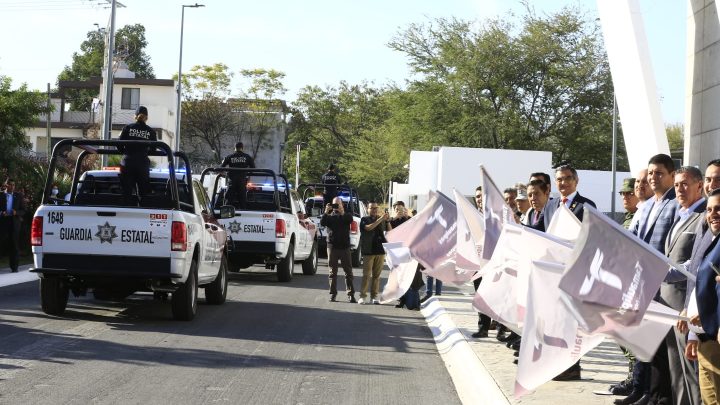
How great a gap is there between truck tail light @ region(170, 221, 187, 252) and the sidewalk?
3.57 meters

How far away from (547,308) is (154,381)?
398 centimetres

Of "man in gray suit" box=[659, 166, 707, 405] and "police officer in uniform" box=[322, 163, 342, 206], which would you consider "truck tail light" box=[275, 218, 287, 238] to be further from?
"man in gray suit" box=[659, 166, 707, 405]

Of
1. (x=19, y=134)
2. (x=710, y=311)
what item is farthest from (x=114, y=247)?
(x=19, y=134)

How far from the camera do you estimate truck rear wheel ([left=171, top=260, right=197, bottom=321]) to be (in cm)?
1454

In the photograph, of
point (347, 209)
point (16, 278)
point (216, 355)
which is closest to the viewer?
point (216, 355)

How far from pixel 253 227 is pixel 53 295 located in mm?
8497

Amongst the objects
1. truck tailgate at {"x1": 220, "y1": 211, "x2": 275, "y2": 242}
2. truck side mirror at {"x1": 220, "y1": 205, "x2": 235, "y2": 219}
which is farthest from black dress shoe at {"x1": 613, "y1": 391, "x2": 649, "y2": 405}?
truck tailgate at {"x1": 220, "y1": 211, "x2": 275, "y2": 242}

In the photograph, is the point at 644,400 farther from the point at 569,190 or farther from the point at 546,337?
the point at 569,190

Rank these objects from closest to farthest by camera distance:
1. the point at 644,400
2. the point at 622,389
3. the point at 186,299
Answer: the point at 644,400 < the point at 622,389 < the point at 186,299

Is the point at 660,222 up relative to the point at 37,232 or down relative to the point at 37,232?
up

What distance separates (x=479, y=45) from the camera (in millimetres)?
56688

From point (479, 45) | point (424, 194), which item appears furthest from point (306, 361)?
point (479, 45)

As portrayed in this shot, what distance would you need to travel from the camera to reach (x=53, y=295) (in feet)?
47.5

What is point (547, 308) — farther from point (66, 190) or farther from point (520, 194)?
point (66, 190)
